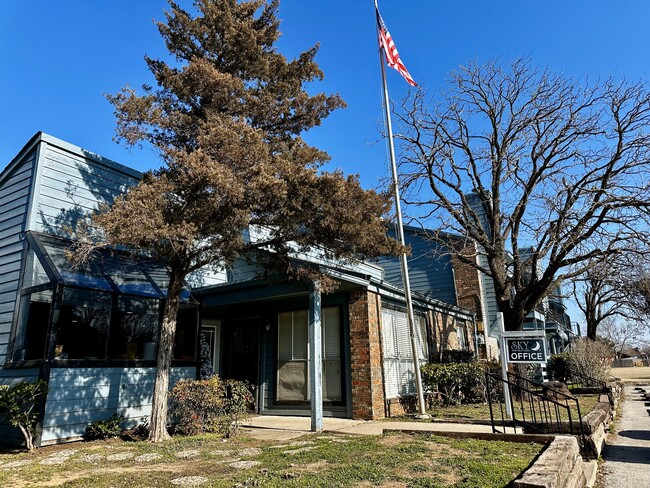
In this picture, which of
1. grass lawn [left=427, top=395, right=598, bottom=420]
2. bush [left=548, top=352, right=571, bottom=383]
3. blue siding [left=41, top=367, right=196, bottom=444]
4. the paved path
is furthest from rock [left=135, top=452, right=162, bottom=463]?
bush [left=548, top=352, right=571, bottom=383]

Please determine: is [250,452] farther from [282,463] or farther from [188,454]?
[282,463]

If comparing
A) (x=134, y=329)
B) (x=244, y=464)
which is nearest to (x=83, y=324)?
(x=134, y=329)

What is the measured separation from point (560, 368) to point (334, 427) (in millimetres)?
15484

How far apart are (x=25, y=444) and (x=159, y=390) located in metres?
2.19

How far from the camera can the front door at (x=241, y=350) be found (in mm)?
11695

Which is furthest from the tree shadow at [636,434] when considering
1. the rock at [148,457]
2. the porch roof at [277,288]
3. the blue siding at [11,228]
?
the blue siding at [11,228]

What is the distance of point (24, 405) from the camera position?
7.16m

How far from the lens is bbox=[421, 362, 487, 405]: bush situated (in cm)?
1205

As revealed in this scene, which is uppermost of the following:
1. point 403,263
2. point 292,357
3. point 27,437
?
Result: point 403,263

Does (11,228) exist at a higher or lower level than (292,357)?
higher

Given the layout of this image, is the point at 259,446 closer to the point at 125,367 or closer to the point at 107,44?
the point at 125,367

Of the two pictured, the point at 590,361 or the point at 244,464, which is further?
the point at 590,361

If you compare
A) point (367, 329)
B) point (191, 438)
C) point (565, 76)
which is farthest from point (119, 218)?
point (565, 76)

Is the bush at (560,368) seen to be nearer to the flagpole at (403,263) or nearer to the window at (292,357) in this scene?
the flagpole at (403,263)
